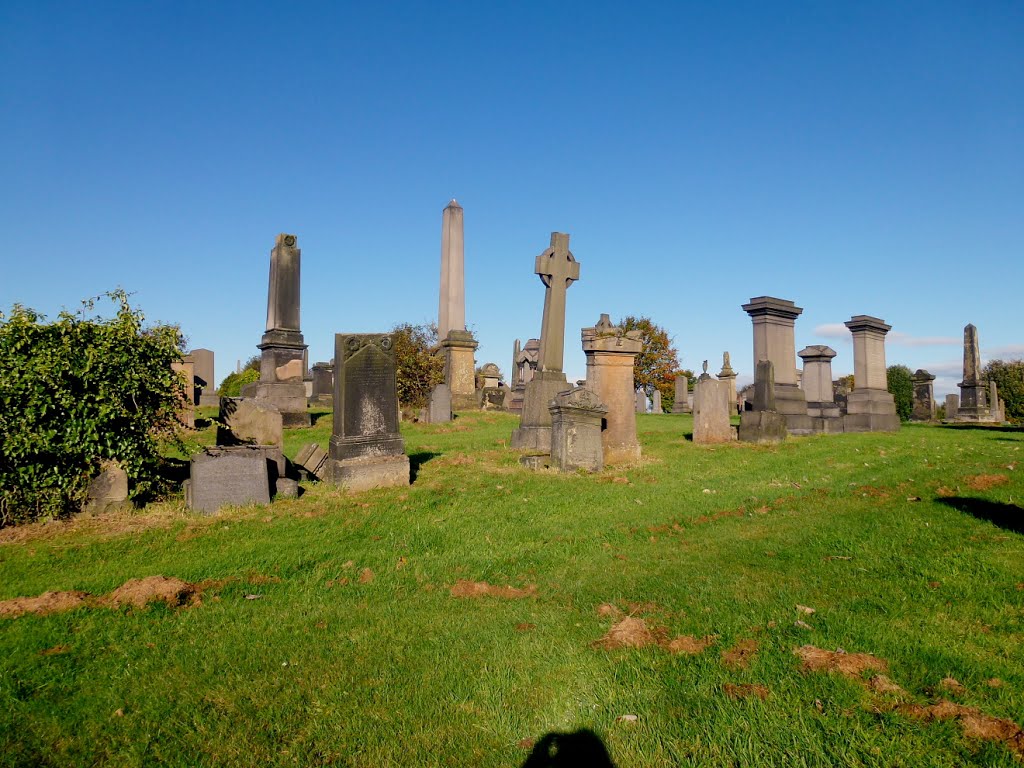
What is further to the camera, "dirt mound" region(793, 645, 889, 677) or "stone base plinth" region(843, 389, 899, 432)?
"stone base plinth" region(843, 389, 899, 432)

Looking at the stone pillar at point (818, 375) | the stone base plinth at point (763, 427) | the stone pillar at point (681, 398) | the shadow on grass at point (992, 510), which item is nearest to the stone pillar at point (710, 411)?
the stone base plinth at point (763, 427)

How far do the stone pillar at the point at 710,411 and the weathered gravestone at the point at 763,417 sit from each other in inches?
20.3

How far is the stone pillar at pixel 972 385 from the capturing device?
90.7ft

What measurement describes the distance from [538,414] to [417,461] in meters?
2.90

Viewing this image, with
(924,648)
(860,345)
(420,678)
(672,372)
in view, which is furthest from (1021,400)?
(420,678)

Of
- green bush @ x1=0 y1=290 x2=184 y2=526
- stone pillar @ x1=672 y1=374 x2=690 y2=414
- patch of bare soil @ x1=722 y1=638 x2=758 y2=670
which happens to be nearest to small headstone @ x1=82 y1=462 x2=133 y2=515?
green bush @ x1=0 y1=290 x2=184 y2=526

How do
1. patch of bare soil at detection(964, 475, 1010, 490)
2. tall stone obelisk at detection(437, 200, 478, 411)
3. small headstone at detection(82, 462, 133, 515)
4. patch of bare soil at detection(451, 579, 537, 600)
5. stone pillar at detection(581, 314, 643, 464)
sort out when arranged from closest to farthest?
patch of bare soil at detection(451, 579, 537, 600), small headstone at detection(82, 462, 133, 515), patch of bare soil at detection(964, 475, 1010, 490), stone pillar at detection(581, 314, 643, 464), tall stone obelisk at detection(437, 200, 478, 411)

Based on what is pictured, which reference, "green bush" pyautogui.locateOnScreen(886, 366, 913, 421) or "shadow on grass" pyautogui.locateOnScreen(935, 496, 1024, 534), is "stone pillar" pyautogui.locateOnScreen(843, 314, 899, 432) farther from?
"shadow on grass" pyautogui.locateOnScreen(935, 496, 1024, 534)

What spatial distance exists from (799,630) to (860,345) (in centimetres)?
1876

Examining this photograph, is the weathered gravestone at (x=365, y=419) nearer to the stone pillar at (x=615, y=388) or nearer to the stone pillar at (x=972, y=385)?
the stone pillar at (x=615, y=388)

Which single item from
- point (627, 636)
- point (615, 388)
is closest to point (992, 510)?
point (627, 636)

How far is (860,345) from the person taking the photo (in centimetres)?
1989

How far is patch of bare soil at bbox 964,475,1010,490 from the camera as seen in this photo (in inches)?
339

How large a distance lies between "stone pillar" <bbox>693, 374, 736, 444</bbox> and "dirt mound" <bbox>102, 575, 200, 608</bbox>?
40.1 ft
